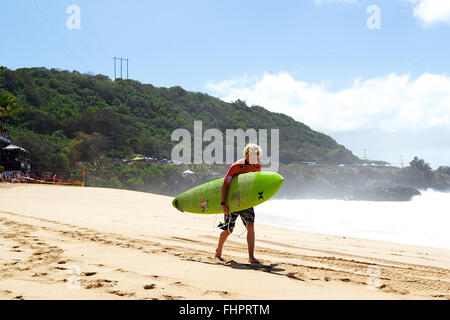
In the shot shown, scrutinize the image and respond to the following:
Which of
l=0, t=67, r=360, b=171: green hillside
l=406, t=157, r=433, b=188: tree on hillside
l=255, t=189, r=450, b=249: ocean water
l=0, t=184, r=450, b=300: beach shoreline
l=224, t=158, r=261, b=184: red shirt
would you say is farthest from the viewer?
l=406, t=157, r=433, b=188: tree on hillside

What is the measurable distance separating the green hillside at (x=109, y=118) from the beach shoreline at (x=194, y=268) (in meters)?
39.7

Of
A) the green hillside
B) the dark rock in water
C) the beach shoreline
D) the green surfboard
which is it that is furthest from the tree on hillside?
the green surfboard

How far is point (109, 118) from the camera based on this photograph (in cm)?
6050

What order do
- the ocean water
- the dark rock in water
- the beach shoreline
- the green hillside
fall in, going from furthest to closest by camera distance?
the dark rock in water → the green hillside → the ocean water → the beach shoreline

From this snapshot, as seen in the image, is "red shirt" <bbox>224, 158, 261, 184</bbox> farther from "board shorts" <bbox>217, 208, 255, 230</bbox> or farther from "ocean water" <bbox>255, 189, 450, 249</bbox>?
"ocean water" <bbox>255, 189, 450, 249</bbox>

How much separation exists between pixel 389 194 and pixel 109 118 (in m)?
52.8

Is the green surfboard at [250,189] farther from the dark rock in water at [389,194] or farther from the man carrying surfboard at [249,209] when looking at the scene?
the dark rock in water at [389,194]

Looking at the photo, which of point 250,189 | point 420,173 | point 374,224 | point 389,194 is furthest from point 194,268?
point 420,173

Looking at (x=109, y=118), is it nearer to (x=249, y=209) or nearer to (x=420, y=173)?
(x=249, y=209)

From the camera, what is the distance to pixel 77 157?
155ft

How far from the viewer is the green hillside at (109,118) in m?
49.7

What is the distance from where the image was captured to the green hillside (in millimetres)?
49688

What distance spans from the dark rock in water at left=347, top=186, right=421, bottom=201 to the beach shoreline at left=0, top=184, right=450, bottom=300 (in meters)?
63.9

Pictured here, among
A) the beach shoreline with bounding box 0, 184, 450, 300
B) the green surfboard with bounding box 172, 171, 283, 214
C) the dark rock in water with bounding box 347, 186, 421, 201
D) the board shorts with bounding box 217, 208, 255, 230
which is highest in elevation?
the green surfboard with bounding box 172, 171, 283, 214
